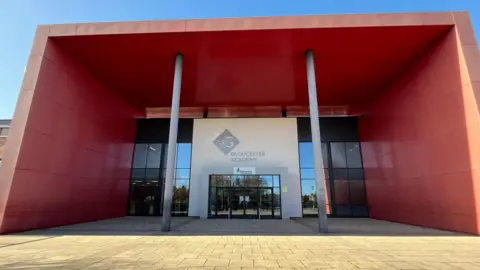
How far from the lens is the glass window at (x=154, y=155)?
789 inches

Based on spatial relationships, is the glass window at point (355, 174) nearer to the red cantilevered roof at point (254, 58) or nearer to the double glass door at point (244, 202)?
the red cantilevered roof at point (254, 58)

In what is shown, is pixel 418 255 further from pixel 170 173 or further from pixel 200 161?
pixel 200 161

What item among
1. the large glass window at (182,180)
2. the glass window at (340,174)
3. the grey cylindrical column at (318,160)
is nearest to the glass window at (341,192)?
the glass window at (340,174)

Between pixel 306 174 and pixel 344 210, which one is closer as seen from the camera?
pixel 344 210

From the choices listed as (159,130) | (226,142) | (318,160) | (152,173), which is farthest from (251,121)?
(318,160)

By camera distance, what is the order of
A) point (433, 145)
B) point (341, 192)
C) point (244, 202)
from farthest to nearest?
1. point (341, 192)
2. point (244, 202)
3. point (433, 145)

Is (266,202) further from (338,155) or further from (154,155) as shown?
(154,155)

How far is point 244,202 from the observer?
18.7 metres

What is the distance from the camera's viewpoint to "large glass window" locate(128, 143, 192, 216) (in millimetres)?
19086

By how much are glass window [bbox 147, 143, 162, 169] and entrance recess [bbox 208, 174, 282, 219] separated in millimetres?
4640

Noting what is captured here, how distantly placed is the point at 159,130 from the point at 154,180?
401 cm

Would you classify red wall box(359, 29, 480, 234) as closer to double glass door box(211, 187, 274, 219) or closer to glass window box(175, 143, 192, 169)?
double glass door box(211, 187, 274, 219)

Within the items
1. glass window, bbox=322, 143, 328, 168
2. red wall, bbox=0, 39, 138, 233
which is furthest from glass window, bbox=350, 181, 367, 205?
red wall, bbox=0, 39, 138, 233

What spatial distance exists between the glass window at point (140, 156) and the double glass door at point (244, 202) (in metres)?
6.40
